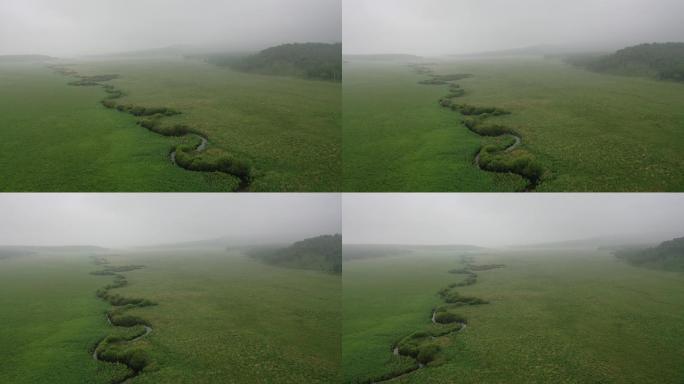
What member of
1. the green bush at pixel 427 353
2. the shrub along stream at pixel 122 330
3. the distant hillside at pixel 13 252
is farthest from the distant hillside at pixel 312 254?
the distant hillside at pixel 13 252

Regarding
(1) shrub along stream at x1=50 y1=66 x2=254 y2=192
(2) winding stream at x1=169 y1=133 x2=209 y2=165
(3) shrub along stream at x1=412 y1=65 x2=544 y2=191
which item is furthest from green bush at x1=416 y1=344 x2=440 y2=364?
(2) winding stream at x1=169 y1=133 x2=209 y2=165

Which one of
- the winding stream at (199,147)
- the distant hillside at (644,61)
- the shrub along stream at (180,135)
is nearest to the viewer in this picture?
the shrub along stream at (180,135)

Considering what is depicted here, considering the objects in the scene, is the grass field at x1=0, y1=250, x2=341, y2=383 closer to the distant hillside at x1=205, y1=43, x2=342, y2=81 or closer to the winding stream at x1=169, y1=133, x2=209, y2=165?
the winding stream at x1=169, y1=133, x2=209, y2=165

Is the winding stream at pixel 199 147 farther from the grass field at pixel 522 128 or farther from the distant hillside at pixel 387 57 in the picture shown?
the distant hillside at pixel 387 57

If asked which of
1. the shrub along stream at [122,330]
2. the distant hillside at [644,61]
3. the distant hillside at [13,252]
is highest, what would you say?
the distant hillside at [644,61]

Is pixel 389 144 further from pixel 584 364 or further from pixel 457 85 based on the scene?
pixel 584 364

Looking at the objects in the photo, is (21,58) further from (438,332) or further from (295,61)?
(438,332)
